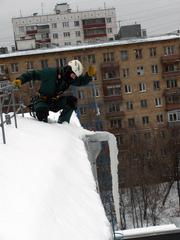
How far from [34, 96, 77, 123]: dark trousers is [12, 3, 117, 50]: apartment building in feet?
179

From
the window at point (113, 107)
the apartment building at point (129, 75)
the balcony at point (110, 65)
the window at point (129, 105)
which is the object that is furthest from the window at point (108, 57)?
the window at point (129, 105)

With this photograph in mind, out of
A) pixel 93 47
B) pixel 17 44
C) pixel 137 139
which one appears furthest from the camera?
pixel 17 44

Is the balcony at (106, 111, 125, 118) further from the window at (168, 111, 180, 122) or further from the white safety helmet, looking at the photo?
the white safety helmet

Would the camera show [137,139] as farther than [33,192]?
Yes

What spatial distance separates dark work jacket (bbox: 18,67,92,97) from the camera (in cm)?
759

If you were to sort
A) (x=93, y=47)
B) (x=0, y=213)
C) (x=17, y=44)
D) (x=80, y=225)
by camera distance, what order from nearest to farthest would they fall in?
(x=0, y=213)
(x=80, y=225)
(x=93, y=47)
(x=17, y=44)

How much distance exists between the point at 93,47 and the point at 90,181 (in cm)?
3393

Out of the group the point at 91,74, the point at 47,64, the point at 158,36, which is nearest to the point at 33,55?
the point at 47,64

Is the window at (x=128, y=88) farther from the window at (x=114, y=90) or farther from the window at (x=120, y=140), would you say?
the window at (x=120, y=140)

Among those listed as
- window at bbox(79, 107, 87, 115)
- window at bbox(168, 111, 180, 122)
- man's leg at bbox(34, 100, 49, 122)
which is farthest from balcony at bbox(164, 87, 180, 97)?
man's leg at bbox(34, 100, 49, 122)

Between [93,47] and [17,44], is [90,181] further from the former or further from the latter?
[17,44]

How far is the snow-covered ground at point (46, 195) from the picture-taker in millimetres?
2395

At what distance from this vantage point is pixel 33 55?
123ft

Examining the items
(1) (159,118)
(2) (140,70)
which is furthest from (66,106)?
(1) (159,118)
